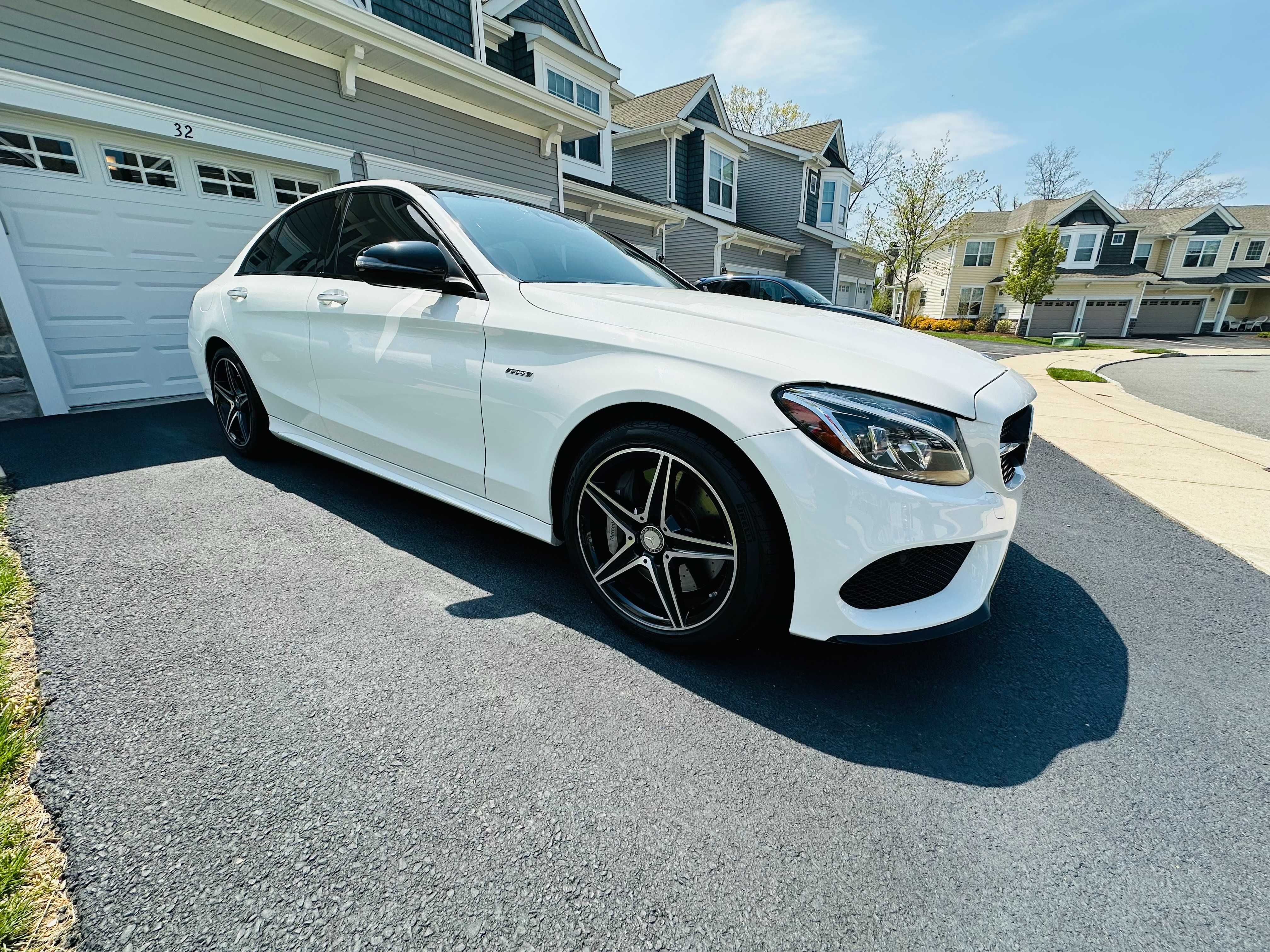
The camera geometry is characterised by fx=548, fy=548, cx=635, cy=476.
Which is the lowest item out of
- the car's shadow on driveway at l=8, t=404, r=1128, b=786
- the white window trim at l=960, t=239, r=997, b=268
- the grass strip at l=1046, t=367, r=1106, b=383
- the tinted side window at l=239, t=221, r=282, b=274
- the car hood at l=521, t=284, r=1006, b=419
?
the car's shadow on driveway at l=8, t=404, r=1128, b=786

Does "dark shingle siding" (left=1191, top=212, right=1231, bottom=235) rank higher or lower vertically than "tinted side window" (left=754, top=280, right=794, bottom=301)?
higher

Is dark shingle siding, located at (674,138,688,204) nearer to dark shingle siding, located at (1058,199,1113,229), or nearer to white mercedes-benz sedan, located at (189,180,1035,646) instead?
white mercedes-benz sedan, located at (189,180,1035,646)

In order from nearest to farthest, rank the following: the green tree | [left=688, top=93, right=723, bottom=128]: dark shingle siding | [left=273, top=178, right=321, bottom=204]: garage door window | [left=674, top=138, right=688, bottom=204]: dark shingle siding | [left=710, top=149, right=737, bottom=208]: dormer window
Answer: [left=273, top=178, right=321, bottom=204]: garage door window, [left=674, top=138, right=688, bottom=204]: dark shingle siding, [left=688, top=93, right=723, bottom=128]: dark shingle siding, [left=710, top=149, right=737, bottom=208]: dormer window, the green tree

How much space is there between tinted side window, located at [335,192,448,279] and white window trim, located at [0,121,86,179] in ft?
12.0

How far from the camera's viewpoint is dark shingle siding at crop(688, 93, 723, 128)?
16000 mm

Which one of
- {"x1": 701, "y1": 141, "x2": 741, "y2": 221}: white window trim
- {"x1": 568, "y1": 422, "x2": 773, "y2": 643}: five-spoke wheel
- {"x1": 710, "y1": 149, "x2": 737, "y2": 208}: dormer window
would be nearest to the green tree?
{"x1": 701, "y1": 141, "x2": 741, "y2": 221}: white window trim

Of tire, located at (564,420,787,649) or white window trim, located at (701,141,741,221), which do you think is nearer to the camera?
tire, located at (564,420,787,649)

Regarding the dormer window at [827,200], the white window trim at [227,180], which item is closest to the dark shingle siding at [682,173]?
the dormer window at [827,200]

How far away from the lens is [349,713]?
1.56m

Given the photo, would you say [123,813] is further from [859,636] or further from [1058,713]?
[1058,713]

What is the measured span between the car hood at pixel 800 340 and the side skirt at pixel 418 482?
0.79 metres

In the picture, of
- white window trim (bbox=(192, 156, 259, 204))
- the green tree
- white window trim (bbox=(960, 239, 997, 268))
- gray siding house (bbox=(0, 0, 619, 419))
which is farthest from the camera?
white window trim (bbox=(960, 239, 997, 268))

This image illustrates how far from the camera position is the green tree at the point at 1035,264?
25.5 metres

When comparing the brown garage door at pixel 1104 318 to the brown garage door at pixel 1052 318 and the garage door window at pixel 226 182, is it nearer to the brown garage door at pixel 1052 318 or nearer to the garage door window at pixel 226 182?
the brown garage door at pixel 1052 318
